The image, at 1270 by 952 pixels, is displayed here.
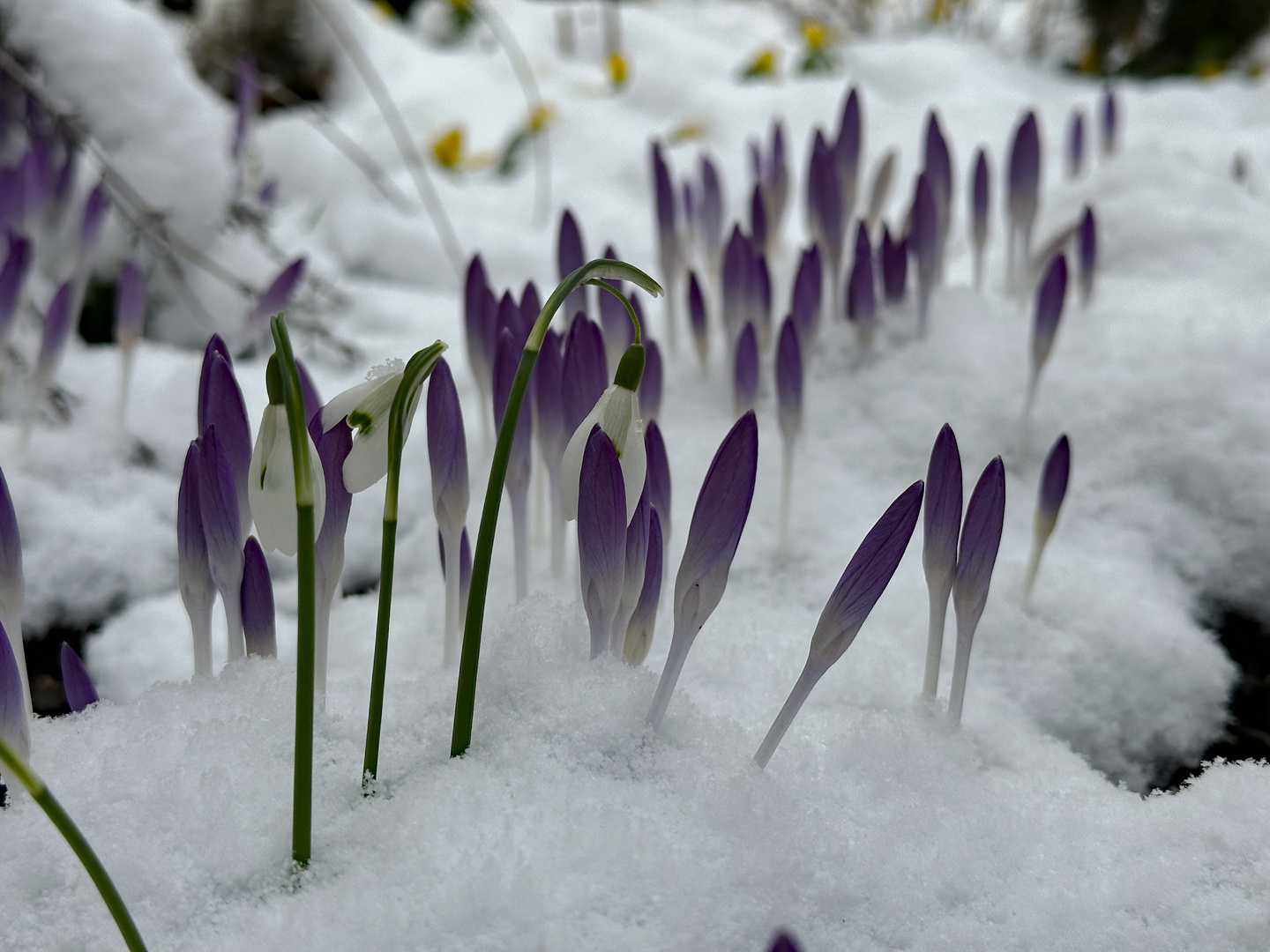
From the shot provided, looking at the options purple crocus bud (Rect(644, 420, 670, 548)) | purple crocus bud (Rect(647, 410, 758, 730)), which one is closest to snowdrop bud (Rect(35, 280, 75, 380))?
purple crocus bud (Rect(644, 420, 670, 548))

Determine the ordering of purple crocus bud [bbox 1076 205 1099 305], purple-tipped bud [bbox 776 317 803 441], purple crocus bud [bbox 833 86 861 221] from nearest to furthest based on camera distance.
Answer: purple-tipped bud [bbox 776 317 803 441] → purple crocus bud [bbox 1076 205 1099 305] → purple crocus bud [bbox 833 86 861 221]

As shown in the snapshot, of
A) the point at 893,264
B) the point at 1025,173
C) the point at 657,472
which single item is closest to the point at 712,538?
the point at 657,472

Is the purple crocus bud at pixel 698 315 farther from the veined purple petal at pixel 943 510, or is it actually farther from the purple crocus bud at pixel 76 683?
the purple crocus bud at pixel 76 683

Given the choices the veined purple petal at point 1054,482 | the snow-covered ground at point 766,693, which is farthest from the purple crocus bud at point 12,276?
the veined purple petal at point 1054,482

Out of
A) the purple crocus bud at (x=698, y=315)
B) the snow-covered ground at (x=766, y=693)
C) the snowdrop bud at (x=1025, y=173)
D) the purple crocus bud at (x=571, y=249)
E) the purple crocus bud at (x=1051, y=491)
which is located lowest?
the snow-covered ground at (x=766, y=693)

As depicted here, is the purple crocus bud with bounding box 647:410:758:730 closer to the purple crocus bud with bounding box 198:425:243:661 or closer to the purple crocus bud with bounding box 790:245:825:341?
the purple crocus bud with bounding box 198:425:243:661

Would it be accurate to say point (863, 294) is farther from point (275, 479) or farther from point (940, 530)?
point (275, 479)
